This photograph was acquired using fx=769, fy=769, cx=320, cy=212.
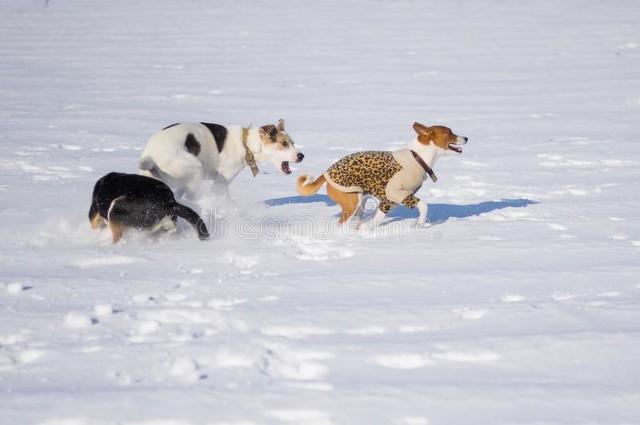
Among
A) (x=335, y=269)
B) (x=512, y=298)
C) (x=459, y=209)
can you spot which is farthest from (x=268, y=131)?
(x=512, y=298)

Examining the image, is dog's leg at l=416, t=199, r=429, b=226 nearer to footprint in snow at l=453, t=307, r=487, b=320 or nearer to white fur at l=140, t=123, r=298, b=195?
white fur at l=140, t=123, r=298, b=195

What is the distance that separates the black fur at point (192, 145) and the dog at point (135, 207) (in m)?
0.79

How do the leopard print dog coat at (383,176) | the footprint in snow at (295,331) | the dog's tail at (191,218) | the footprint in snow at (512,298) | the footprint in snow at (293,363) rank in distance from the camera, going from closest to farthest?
the footprint in snow at (293,363) → the footprint in snow at (295,331) → the footprint in snow at (512,298) → the dog's tail at (191,218) → the leopard print dog coat at (383,176)

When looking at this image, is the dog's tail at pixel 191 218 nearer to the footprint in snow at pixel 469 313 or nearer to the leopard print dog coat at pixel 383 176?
the leopard print dog coat at pixel 383 176

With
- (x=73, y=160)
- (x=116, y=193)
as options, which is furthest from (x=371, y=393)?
(x=73, y=160)

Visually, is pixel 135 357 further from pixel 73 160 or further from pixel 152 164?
pixel 73 160

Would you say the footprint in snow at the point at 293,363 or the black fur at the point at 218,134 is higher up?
the black fur at the point at 218,134

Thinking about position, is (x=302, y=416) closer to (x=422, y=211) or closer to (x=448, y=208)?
(x=422, y=211)

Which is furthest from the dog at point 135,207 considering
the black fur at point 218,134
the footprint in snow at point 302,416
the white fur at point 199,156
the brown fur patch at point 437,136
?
the footprint in snow at point 302,416

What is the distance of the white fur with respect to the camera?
16.6 ft

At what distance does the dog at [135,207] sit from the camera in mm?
4363

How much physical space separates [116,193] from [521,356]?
2.58m

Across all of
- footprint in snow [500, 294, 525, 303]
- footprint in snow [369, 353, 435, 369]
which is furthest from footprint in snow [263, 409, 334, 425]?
footprint in snow [500, 294, 525, 303]

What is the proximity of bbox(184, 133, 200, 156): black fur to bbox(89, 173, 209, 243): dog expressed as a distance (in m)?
0.79
